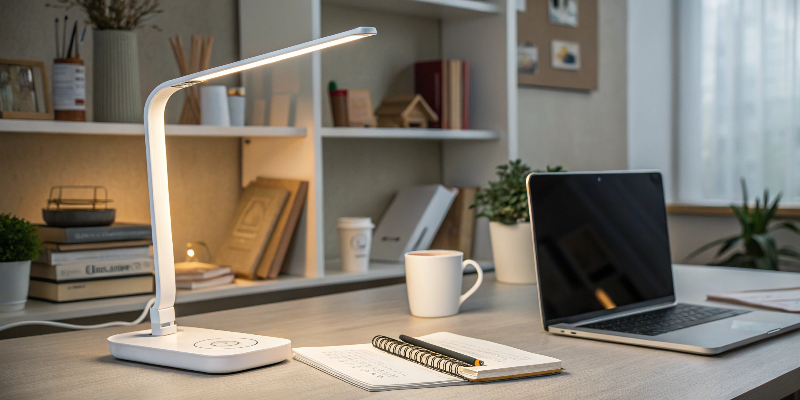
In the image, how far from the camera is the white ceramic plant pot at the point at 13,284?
152 centimetres

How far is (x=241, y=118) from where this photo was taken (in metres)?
1.91

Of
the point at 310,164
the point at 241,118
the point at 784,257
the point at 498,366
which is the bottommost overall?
the point at 784,257

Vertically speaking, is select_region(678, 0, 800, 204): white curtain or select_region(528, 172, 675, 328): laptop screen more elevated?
select_region(678, 0, 800, 204): white curtain

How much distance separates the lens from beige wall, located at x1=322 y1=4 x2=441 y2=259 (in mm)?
2367

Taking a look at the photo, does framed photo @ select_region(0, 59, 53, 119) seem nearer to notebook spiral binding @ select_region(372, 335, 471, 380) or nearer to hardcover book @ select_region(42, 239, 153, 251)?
hardcover book @ select_region(42, 239, 153, 251)

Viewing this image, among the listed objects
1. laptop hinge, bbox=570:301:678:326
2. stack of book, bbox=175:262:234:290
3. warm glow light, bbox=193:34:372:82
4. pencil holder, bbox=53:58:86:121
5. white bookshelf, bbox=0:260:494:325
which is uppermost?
pencil holder, bbox=53:58:86:121

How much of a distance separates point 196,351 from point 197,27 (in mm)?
1383

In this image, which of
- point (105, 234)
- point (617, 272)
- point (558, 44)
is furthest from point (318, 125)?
point (558, 44)

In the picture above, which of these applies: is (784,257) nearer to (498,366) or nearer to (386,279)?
(386,279)

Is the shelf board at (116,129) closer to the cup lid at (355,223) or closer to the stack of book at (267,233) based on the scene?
the stack of book at (267,233)

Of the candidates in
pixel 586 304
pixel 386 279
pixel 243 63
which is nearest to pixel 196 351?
pixel 243 63

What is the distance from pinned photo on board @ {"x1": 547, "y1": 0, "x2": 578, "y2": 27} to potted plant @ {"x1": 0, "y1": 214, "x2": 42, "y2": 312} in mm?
2098

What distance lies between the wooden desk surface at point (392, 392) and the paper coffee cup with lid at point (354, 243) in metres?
0.83

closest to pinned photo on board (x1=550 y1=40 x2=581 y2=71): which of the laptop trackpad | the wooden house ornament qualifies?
the wooden house ornament
